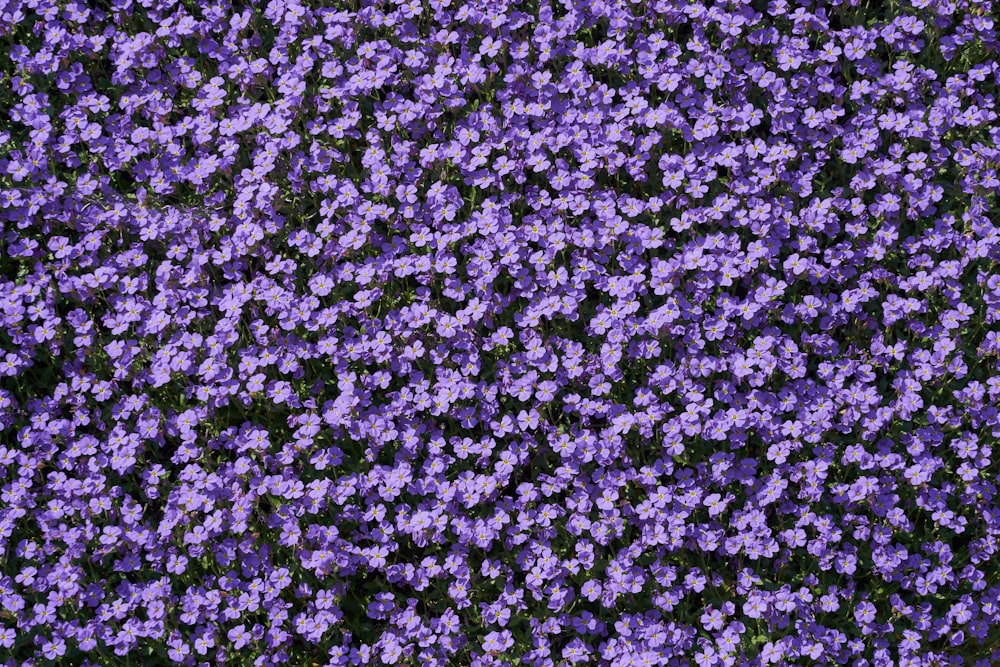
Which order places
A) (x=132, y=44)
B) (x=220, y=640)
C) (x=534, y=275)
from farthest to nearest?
(x=132, y=44), (x=534, y=275), (x=220, y=640)

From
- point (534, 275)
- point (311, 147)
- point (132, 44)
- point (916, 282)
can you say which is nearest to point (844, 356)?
point (916, 282)

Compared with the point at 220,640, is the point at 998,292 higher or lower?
higher

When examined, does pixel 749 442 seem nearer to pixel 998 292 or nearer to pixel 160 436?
pixel 998 292

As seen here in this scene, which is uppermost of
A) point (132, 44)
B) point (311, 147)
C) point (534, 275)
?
point (132, 44)

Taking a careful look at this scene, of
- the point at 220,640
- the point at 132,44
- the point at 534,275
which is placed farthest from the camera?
the point at 132,44

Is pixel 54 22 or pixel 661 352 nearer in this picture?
pixel 661 352

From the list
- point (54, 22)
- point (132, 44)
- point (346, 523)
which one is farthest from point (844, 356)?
point (54, 22)
